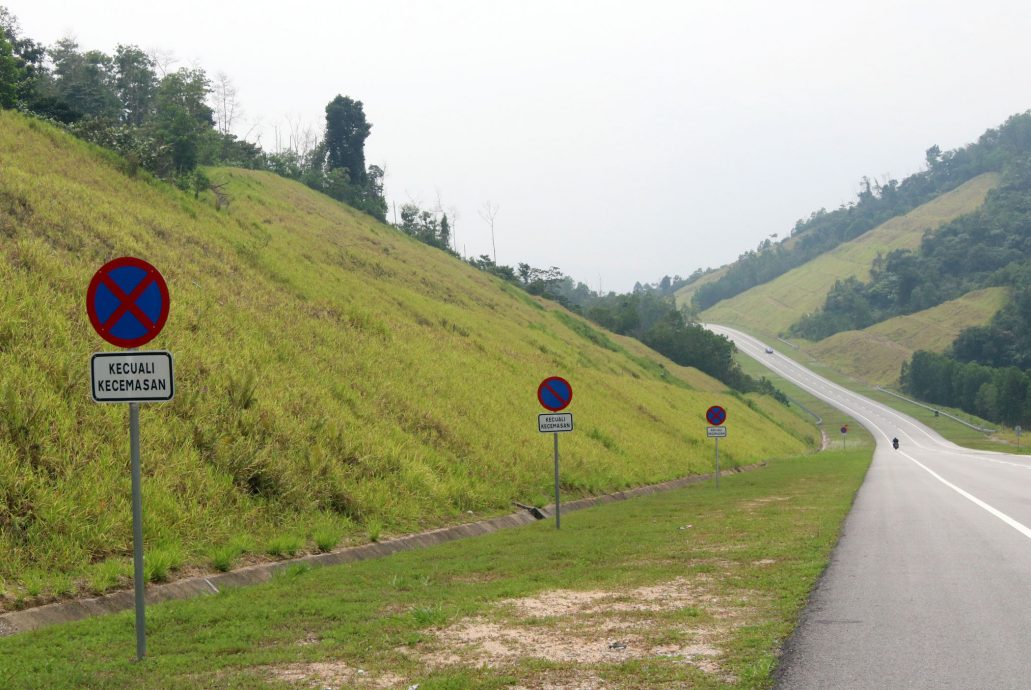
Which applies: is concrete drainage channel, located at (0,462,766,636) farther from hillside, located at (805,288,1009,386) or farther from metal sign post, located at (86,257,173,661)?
hillside, located at (805,288,1009,386)

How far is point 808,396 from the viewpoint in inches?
5320

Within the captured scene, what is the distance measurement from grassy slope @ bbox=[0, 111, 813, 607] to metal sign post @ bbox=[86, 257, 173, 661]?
2.89 meters

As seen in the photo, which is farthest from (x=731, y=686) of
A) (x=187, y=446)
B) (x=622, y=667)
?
(x=187, y=446)

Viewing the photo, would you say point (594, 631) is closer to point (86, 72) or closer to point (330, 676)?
point (330, 676)

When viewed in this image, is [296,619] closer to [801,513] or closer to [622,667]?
[622,667]

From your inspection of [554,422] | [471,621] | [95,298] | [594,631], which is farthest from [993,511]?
[95,298]

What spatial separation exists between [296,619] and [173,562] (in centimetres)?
306

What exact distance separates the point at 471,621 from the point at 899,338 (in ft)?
607

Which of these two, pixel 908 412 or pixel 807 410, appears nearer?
pixel 908 412

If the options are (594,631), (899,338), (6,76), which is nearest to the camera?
(594,631)

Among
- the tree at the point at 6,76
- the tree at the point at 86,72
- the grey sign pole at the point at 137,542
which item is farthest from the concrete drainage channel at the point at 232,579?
the tree at the point at 86,72

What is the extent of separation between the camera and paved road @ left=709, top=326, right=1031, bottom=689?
561 centimetres

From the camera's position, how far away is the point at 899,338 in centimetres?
17650

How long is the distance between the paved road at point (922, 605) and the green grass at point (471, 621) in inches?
12.1
